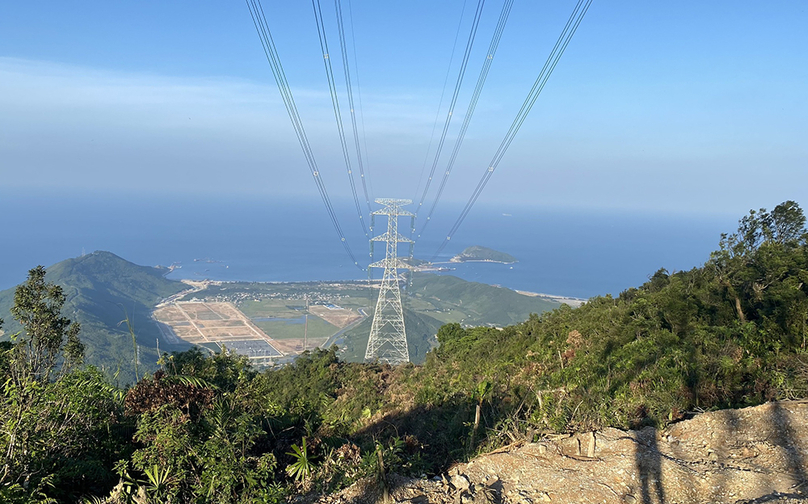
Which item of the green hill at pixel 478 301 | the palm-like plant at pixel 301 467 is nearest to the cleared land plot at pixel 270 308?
the green hill at pixel 478 301

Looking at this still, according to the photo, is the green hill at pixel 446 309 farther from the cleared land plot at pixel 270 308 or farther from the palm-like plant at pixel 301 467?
the palm-like plant at pixel 301 467

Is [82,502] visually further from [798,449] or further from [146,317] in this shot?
[146,317]

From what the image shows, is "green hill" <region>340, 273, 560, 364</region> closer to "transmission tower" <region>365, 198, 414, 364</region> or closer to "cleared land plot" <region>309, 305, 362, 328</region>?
"cleared land plot" <region>309, 305, 362, 328</region>

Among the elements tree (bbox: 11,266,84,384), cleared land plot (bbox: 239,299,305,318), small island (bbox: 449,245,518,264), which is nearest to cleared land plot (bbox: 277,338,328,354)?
cleared land plot (bbox: 239,299,305,318)

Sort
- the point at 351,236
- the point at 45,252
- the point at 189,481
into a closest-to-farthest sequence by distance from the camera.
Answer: the point at 189,481, the point at 45,252, the point at 351,236

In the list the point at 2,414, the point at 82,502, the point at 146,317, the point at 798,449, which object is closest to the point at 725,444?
the point at 798,449

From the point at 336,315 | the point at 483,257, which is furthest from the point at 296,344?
the point at 483,257
